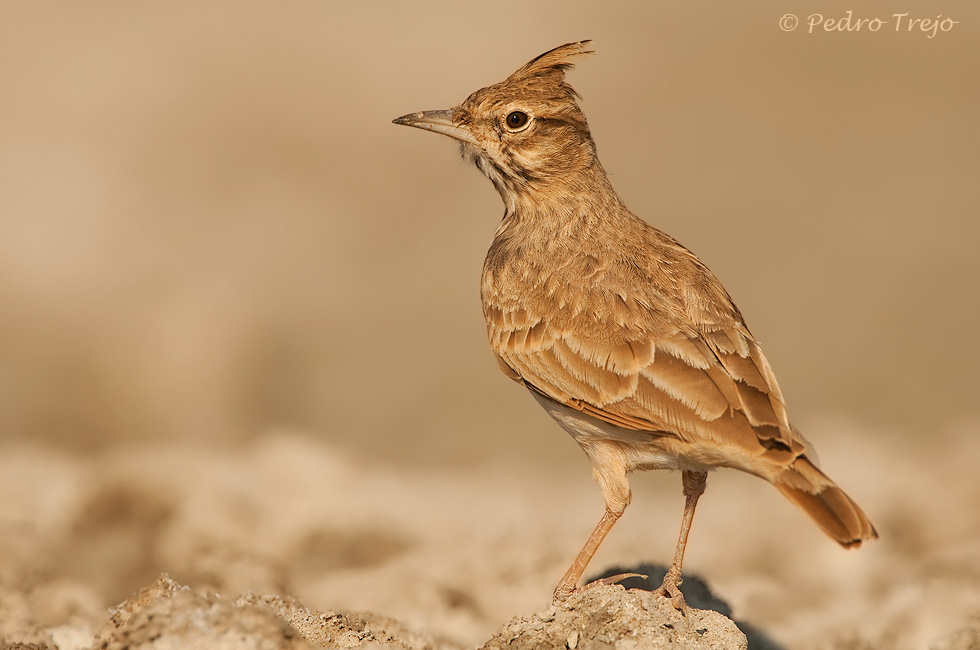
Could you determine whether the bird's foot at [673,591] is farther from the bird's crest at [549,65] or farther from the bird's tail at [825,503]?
the bird's crest at [549,65]

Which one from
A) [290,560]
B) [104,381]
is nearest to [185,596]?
[290,560]

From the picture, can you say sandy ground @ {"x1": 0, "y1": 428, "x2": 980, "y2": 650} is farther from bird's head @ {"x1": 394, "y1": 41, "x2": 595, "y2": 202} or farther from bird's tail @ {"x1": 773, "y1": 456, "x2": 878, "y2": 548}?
bird's head @ {"x1": 394, "y1": 41, "x2": 595, "y2": 202}

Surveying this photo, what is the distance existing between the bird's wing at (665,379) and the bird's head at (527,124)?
0.99 metres

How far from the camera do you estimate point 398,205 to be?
1452cm

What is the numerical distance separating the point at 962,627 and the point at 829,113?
1088 centimetres

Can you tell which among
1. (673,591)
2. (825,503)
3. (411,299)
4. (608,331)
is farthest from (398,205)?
(825,503)

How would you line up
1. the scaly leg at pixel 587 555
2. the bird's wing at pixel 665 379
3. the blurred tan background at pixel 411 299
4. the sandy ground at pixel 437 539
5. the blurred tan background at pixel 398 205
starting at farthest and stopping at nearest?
the blurred tan background at pixel 398 205 < the blurred tan background at pixel 411 299 < the sandy ground at pixel 437 539 < the scaly leg at pixel 587 555 < the bird's wing at pixel 665 379

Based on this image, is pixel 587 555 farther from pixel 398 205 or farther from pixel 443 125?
pixel 398 205

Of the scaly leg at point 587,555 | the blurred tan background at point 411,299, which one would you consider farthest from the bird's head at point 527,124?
the blurred tan background at point 411,299

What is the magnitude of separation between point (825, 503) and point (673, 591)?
4.11 ft

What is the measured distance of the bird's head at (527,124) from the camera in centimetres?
650

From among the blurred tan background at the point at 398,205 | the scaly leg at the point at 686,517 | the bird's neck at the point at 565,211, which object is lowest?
the scaly leg at the point at 686,517

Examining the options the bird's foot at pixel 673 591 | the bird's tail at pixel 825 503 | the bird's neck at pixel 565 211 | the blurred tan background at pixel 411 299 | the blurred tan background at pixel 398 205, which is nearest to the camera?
the bird's tail at pixel 825 503

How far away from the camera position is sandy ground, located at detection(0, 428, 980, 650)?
729 cm
